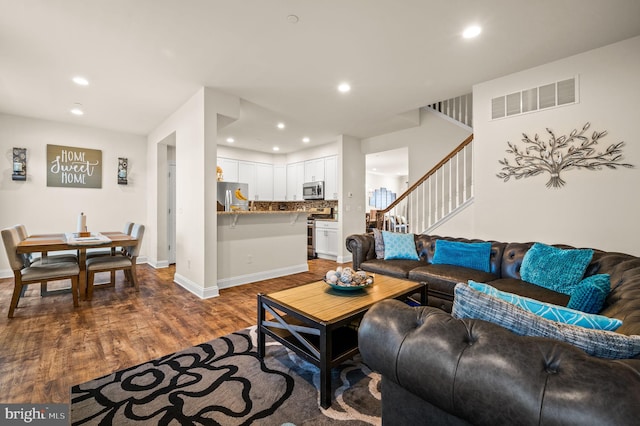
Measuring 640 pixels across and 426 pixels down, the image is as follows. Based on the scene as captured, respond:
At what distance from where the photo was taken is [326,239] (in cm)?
634

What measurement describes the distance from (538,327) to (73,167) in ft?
22.1

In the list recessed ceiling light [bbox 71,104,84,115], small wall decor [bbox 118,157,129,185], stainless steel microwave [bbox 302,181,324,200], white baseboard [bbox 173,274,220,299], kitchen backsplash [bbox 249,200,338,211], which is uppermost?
recessed ceiling light [bbox 71,104,84,115]

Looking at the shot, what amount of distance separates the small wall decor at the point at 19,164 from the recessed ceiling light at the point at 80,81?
Result: 2.23 meters

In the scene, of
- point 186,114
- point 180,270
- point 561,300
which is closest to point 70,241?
point 180,270

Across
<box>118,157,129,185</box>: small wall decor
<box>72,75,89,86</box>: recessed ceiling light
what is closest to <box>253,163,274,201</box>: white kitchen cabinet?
<box>118,157,129,185</box>: small wall decor

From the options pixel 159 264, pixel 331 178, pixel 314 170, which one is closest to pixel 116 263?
pixel 159 264

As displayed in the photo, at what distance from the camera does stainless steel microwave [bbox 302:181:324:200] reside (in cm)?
671

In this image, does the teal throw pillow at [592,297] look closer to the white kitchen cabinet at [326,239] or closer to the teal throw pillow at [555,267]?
the teal throw pillow at [555,267]

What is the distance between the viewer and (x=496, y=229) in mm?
3512

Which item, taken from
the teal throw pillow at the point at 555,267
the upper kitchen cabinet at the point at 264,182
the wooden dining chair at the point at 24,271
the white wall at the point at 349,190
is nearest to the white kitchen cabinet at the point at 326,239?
the white wall at the point at 349,190

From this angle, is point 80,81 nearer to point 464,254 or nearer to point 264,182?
point 264,182

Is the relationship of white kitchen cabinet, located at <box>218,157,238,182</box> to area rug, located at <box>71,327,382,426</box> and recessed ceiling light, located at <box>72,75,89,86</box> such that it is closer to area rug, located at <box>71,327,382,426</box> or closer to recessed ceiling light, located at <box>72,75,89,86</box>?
recessed ceiling light, located at <box>72,75,89,86</box>

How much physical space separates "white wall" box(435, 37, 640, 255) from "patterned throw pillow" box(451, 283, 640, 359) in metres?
2.88

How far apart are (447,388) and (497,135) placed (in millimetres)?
3578
